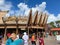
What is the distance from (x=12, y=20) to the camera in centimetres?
3891

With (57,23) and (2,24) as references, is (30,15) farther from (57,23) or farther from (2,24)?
(57,23)

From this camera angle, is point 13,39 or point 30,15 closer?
point 13,39

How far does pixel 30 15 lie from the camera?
37.6m

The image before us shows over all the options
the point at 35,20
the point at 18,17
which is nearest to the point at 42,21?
the point at 35,20

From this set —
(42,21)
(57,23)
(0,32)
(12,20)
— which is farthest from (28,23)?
(57,23)

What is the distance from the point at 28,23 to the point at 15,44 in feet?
96.1

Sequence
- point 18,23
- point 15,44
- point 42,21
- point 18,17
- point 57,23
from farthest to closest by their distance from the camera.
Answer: point 57,23 < point 42,21 < point 18,17 < point 18,23 < point 15,44

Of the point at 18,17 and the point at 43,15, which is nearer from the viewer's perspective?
the point at 18,17

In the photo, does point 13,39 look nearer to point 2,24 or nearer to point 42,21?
point 2,24

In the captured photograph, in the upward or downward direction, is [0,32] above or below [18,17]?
below

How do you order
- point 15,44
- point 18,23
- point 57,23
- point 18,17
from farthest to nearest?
1. point 57,23
2. point 18,17
3. point 18,23
4. point 15,44

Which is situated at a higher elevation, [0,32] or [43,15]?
[43,15]

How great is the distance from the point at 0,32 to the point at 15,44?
33894 mm

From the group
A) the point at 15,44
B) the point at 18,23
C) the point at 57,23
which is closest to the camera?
the point at 15,44
